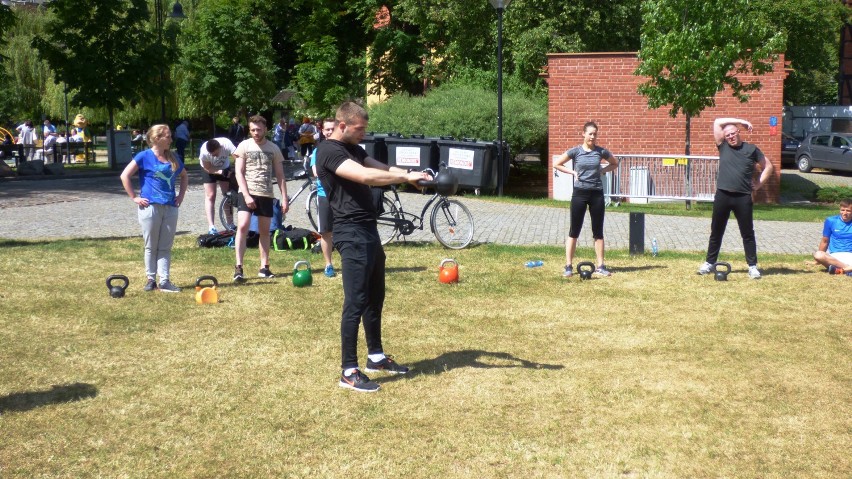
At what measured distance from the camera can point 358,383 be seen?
6.52 metres

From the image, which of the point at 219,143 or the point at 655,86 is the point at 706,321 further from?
the point at 655,86

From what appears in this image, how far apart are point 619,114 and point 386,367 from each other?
725 inches

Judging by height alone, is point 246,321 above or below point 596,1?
below

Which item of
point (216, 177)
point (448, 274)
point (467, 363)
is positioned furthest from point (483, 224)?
point (467, 363)

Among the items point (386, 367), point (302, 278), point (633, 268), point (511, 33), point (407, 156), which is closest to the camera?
point (386, 367)

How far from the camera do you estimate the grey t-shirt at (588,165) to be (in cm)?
1089

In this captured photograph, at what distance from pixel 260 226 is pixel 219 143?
372 cm

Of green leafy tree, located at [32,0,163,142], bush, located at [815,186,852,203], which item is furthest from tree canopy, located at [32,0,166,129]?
bush, located at [815,186,852,203]

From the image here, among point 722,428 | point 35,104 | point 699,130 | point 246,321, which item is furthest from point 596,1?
point 35,104

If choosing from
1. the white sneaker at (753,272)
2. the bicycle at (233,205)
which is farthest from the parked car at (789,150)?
the white sneaker at (753,272)

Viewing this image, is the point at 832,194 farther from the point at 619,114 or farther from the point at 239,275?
the point at 239,275

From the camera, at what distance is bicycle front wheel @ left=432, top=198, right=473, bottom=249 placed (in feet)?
44.2

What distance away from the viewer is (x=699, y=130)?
24250 millimetres

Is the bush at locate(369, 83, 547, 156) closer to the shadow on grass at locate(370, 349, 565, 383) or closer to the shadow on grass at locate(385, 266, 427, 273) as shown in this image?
the shadow on grass at locate(385, 266, 427, 273)
